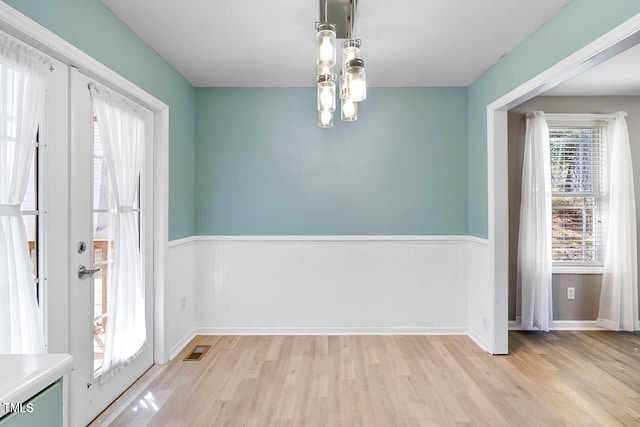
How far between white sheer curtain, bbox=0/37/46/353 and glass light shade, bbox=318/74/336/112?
4.62ft

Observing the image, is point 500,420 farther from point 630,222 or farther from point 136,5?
point 136,5

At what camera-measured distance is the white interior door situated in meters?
2.13

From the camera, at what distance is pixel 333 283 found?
12.8 feet

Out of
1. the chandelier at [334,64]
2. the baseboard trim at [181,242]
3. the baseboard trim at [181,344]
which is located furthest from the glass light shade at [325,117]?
the baseboard trim at [181,344]

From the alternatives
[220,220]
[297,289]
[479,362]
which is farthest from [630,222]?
[220,220]

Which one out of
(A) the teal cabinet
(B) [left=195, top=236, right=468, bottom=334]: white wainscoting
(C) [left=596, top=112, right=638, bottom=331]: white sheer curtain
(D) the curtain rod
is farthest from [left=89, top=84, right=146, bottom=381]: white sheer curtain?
(C) [left=596, top=112, right=638, bottom=331]: white sheer curtain

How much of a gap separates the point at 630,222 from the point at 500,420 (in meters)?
2.89

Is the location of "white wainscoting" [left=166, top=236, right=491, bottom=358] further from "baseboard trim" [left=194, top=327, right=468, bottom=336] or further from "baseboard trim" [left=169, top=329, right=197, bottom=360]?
"baseboard trim" [left=169, top=329, right=197, bottom=360]

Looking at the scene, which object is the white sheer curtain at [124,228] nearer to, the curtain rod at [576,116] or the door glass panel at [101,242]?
the door glass panel at [101,242]

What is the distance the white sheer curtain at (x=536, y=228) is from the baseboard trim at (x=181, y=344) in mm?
3475

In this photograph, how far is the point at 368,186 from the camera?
12.8 feet

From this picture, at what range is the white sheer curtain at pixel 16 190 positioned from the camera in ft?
5.37

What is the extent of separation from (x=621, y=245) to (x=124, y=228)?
4.72 m

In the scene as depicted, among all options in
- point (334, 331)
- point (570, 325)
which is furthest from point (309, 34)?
point (570, 325)
